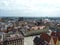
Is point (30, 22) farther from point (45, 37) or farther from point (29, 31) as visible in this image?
point (45, 37)

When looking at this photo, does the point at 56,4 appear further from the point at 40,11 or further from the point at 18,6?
the point at 18,6

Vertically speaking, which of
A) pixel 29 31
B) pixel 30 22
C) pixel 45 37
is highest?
pixel 30 22

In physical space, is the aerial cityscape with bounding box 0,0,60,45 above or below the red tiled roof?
above

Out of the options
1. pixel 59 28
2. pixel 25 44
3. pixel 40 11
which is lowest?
pixel 25 44

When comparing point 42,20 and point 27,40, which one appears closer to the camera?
point 27,40

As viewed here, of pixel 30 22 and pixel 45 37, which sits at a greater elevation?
pixel 30 22

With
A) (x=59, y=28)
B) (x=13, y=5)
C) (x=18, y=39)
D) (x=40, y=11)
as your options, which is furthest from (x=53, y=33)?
(x=13, y=5)

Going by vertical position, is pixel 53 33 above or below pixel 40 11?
below

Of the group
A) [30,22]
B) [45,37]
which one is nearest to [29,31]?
[30,22]
